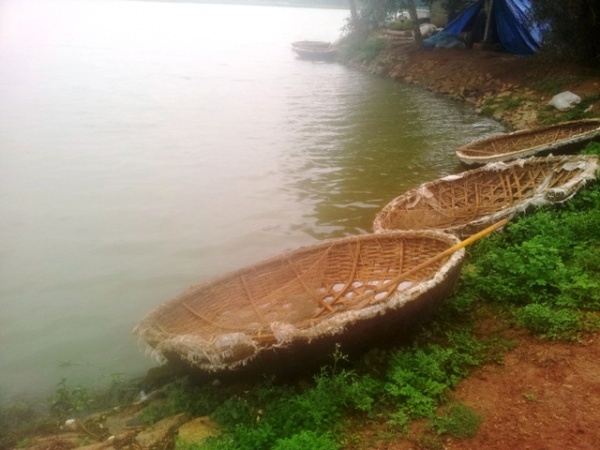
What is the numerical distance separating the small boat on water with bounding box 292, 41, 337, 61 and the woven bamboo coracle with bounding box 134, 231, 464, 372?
83.4 feet

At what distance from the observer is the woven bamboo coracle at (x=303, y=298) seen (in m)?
3.70

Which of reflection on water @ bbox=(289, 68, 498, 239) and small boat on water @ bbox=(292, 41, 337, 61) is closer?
reflection on water @ bbox=(289, 68, 498, 239)

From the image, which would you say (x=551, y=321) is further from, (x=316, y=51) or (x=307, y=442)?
(x=316, y=51)

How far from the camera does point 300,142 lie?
1220cm

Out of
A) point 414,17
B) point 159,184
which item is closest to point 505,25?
point 414,17

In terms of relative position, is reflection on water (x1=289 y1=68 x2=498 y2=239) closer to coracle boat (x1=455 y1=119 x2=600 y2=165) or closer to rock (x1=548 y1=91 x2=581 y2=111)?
coracle boat (x1=455 y1=119 x2=600 y2=165)

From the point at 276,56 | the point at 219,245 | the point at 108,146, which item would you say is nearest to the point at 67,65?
the point at 276,56

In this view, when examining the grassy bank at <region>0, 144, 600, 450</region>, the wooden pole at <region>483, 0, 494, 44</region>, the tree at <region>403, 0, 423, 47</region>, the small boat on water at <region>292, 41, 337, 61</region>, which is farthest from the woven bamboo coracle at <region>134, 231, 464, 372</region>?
the small boat on water at <region>292, 41, 337, 61</region>

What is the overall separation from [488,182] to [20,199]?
25.7 ft

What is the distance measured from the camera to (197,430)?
3545 mm

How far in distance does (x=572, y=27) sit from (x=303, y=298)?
12.4 metres

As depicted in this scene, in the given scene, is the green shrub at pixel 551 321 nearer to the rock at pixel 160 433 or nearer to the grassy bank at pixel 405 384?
the grassy bank at pixel 405 384

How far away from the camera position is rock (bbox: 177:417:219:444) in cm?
342

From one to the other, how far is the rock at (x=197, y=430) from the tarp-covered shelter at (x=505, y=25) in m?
15.4
